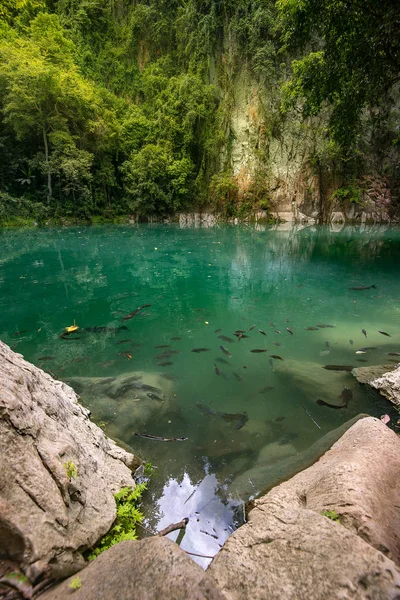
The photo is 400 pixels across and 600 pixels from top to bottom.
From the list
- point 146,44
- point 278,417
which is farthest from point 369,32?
point 146,44

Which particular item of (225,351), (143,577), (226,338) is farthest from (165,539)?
(226,338)

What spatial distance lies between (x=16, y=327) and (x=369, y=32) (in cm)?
1120

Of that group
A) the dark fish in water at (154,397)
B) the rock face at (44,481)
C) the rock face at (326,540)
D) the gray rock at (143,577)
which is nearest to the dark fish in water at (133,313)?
the dark fish in water at (154,397)

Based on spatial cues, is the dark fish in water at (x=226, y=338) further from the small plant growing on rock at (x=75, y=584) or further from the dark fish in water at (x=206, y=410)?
the small plant growing on rock at (x=75, y=584)

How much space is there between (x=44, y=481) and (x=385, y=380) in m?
3.92

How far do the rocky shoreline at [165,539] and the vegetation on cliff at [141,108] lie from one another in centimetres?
2154

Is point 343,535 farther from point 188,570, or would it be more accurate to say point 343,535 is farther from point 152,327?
point 152,327

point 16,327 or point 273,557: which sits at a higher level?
point 273,557

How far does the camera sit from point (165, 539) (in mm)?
1451

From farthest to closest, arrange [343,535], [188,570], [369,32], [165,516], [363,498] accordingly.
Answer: [369,32]
[165,516]
[363,498]
[343,535]
[188,570]

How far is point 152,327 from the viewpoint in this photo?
6.20 m

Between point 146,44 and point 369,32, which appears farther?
point 146,44

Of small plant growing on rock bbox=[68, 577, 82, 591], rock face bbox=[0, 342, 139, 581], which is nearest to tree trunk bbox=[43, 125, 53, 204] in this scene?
rock face bbox=[0, 342, 139, 581]

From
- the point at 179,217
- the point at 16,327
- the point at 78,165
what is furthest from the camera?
the point at 179,217
